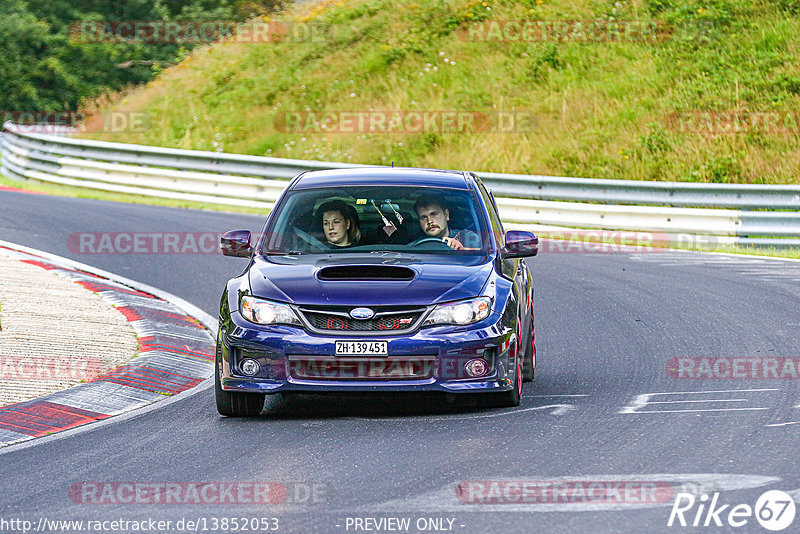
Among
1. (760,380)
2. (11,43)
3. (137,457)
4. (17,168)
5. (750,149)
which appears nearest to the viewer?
(137,457)

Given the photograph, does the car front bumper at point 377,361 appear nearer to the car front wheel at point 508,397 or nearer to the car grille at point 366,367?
the car grille at point 366,367

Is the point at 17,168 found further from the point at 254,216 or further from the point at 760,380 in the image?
the point at 760,380

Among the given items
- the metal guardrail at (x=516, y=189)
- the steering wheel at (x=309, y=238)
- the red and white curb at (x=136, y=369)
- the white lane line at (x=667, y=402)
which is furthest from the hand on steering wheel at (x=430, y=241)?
the metal guardrail at (x=516, y=189)

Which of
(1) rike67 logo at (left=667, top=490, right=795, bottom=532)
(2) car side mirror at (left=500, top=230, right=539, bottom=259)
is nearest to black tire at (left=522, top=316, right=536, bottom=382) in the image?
(2) car side mirror at (left=500, top=230, right=539, bottom=259)

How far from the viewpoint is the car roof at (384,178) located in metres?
9.49

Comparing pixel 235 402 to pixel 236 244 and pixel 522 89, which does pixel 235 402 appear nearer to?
pixel 236 244

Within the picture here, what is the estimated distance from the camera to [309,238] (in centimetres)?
913

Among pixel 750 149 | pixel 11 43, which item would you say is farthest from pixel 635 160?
pixel 11 43

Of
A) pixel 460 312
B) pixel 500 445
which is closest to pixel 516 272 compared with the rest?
pixel 460 312

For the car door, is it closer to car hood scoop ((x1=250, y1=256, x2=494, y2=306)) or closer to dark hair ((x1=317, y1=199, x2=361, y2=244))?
car hood scoop ((x1=250, y1=256, x2=494, y2=306))

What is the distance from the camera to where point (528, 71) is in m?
31.1

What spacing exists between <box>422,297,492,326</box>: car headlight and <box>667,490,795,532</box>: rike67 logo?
2.35 metres

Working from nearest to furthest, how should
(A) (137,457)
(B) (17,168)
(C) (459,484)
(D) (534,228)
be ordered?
(C) (459,484) → (A) (137,457) → (D) (534,228) → (B) (17,168)

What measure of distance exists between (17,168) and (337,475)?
2533 cm
